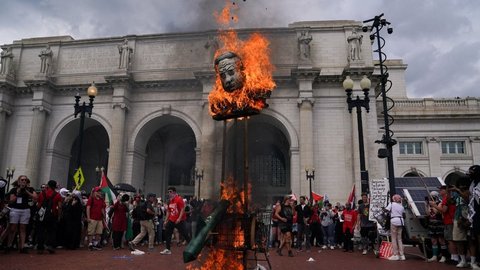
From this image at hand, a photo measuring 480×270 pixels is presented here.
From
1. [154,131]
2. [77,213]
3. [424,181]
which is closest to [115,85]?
[154,131]

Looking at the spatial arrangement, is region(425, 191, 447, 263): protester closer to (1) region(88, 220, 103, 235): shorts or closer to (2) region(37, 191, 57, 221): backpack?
(1) region(88, 220, 103, 235): shorts

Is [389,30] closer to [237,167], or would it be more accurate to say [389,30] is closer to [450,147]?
[237,167]

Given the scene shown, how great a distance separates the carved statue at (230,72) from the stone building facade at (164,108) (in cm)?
1916

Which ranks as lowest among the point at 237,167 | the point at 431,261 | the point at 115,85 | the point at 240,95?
the point at 431,261

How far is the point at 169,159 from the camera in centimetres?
3678

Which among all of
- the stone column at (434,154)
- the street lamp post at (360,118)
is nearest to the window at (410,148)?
the stone column at (434,154)

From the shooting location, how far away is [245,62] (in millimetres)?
7676

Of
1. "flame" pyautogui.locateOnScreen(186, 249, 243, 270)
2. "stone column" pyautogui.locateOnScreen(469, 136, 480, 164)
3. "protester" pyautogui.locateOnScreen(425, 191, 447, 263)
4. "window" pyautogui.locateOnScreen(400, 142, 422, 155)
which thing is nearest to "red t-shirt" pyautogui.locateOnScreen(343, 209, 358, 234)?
"protester" pyautogui.locateOnScreen(425, 191, 447, 263)

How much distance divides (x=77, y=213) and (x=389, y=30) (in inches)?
551

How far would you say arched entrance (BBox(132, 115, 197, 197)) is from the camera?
115 ft

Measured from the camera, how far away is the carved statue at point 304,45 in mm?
29438

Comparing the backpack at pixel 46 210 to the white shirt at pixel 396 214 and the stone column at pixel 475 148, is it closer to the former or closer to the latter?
the white shirt at pixel 396 214

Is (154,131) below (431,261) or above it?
above

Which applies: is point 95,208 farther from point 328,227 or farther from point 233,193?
point 328,227
